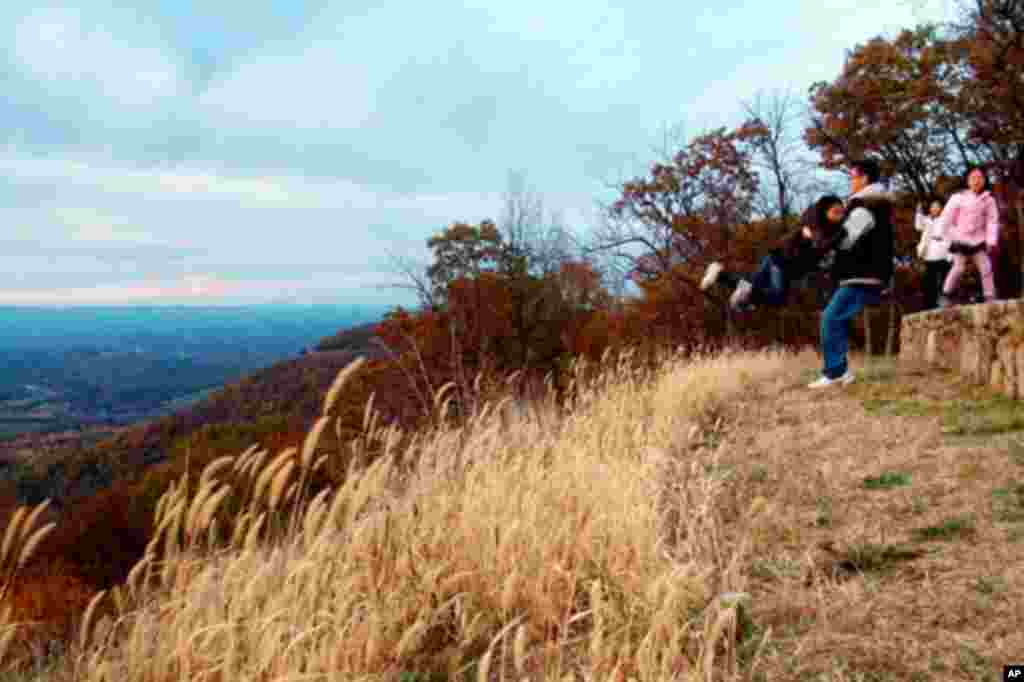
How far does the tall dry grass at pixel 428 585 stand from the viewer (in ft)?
6.87

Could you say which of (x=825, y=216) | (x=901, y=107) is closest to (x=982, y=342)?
(x=825, y=216)

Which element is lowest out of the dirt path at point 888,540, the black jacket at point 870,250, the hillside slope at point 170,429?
the hillside slope at point 170,429

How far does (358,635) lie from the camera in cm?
229

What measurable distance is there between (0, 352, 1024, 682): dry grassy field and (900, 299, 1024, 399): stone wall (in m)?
1.21

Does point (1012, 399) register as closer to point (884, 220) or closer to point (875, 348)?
point (884, 220)

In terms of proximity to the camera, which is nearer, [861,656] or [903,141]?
[861,656]

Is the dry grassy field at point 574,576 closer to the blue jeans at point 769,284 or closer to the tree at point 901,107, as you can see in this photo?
the blue jeans at point 769,284

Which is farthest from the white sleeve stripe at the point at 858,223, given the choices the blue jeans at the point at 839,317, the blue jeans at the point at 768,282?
the blue jeans at the point at 768,282

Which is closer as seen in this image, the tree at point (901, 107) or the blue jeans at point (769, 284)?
the blue jeans at point (769, 284)

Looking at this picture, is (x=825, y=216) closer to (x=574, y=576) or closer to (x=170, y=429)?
(x=574, y=576)

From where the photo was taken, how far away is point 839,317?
6.53 m

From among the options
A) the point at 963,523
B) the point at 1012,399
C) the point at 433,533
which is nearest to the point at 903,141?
the point at 1012,399

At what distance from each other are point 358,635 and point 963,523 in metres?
2.67

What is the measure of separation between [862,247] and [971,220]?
234 cm
